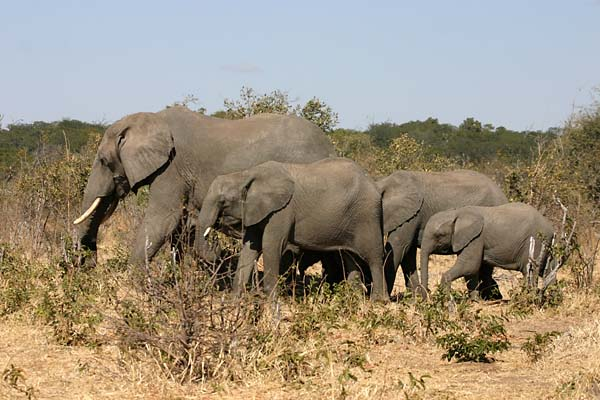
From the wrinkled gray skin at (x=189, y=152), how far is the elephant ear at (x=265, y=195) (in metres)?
0.81

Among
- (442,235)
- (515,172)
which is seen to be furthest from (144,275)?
(515,172)

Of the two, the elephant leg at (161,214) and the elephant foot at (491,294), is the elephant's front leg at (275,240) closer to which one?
the elephant leg at (161,214)

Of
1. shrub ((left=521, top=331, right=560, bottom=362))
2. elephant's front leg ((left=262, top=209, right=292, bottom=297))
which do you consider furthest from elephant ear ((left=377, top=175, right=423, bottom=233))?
shrub ((left=521, top=331, right=560, bottom=362))

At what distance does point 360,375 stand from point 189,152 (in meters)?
4.93

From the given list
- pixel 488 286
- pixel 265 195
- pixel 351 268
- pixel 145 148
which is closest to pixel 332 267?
pixel 351 268

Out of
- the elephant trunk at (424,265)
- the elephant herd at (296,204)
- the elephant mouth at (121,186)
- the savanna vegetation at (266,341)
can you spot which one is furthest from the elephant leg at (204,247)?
the elephant trunk at (424,265)

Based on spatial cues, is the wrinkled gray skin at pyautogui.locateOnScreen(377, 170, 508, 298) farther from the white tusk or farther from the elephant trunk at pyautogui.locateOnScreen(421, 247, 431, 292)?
the white tusk

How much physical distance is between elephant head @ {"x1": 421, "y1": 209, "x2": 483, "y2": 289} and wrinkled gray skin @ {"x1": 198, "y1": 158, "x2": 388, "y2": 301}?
2.78 feet

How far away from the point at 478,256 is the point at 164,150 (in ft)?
11.2

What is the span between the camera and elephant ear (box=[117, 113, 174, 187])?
1202cm

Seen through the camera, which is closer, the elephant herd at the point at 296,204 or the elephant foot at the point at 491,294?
the elephant herd at the point at 296,204

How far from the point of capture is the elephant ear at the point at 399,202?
490 inches

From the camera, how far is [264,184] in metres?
11.1

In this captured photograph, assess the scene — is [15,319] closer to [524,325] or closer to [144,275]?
[144,275]
